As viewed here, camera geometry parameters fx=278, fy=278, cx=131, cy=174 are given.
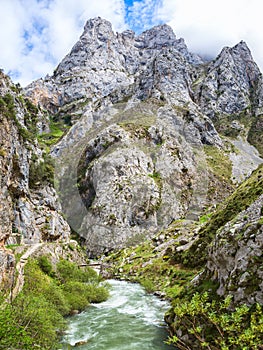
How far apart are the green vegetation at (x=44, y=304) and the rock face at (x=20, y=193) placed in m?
7.29

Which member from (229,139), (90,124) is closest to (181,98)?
(229,139)

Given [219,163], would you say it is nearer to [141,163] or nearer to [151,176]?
[151,176]

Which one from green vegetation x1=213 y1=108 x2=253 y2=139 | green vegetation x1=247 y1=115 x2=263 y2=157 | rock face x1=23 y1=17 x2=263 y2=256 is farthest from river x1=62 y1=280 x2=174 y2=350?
green vegetation x1=213 y1=108 x2=253 y2=139

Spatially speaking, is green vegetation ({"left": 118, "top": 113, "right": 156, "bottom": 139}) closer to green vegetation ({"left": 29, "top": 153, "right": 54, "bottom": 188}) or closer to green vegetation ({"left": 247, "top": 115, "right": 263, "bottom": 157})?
green vegetation ({"left": 29, "top": 153, "right": 54, "bottom": 188})

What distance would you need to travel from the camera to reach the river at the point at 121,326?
19.8 meters

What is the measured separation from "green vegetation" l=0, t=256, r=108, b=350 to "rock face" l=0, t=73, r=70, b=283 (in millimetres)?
7292

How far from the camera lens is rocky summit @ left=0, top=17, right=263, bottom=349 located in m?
22.7

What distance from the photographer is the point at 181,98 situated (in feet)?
512

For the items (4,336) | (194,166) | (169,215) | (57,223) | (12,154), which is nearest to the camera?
(4,336)

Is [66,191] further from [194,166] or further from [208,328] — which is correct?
[208,328]

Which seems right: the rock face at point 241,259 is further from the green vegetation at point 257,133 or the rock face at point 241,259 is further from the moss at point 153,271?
the green vegetation at point 257,133

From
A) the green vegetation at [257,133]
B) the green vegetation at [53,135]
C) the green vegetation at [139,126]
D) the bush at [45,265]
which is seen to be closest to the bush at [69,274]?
the bush at [45,265]

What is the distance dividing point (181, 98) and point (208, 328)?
15165cm

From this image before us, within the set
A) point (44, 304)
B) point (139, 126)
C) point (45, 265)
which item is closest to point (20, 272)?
point (45, 265)
